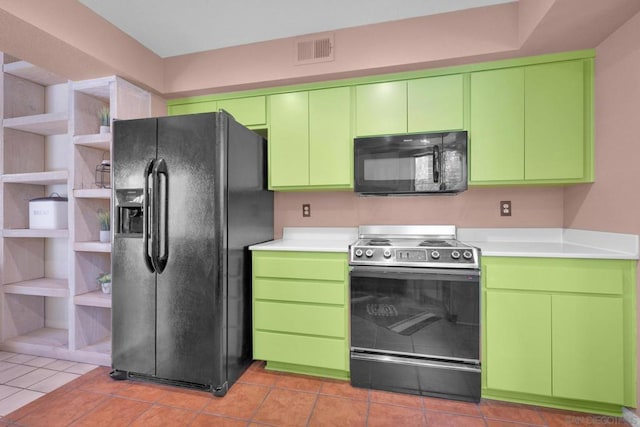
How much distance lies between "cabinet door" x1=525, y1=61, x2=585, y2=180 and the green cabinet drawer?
208 cm

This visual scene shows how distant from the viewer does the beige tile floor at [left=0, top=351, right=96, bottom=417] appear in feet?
6.55

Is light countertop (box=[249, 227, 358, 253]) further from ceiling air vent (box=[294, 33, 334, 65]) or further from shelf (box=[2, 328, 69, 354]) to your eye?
shelf (box=[2, 328, 69, 354])

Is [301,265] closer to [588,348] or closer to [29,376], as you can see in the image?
[588,348]

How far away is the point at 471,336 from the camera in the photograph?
1.95 metres

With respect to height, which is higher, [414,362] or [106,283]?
[106,283]

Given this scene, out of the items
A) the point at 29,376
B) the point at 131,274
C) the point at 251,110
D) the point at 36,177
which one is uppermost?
→ the point at 251,110

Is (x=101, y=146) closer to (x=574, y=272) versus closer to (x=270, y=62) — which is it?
(x=270, y=62)

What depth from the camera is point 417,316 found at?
202 cm

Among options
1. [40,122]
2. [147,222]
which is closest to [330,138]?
[147,222]

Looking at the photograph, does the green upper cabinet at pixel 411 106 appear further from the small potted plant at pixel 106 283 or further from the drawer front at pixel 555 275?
the small potted plant at pixel 106 283

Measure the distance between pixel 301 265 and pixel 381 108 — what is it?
55.3 inches

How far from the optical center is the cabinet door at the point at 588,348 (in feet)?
5.75

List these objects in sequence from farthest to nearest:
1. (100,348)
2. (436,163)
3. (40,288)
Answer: (40,288)
(100,348)
(436,163)

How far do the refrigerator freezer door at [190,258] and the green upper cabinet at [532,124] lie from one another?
195 centimetres
